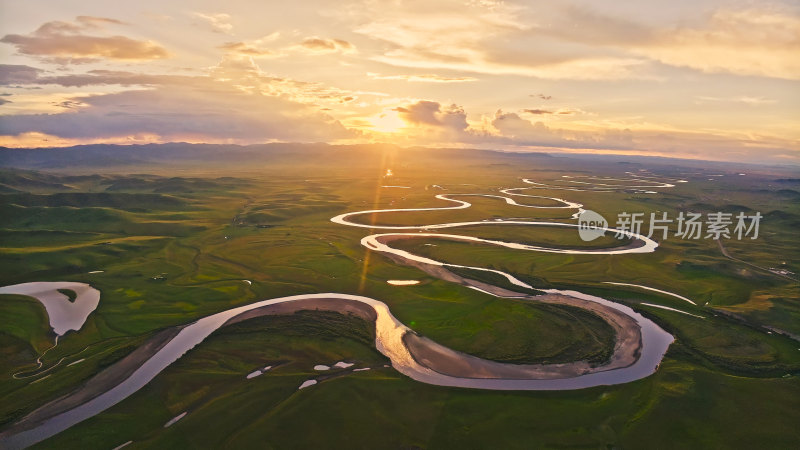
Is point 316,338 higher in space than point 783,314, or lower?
lower

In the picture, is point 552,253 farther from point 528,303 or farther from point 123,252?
point 123,252

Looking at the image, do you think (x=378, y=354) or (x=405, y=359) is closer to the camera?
(x=405, y=359)

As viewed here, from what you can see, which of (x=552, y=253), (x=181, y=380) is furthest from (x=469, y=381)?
(x=552, y=253)

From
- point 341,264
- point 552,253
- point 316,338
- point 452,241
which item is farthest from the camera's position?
point 452,241

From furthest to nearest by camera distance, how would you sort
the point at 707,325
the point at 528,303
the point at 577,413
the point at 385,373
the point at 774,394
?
1. the point at 528,303
2. the point at 707,325
3. the point at 385,373
4. the point at 774,394
5. the point at 577,413

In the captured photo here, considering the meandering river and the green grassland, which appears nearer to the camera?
the green grassland

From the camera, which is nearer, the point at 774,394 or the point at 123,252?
the point at 774,394

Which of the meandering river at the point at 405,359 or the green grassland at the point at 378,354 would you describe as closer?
the green grassland at the point at 378,354
